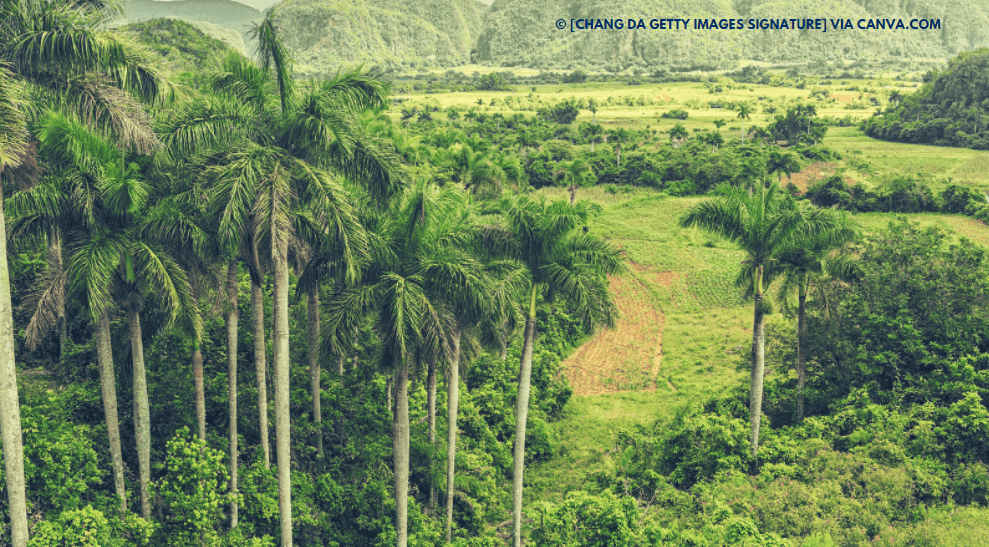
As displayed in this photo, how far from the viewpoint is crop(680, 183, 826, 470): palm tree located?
71.0ft

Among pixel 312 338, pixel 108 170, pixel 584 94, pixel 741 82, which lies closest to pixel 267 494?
pixel 312 338

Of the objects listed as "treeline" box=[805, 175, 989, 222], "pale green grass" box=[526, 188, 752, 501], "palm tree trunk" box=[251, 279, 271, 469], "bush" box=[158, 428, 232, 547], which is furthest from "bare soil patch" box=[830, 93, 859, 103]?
"bush" box=[158, 428, 232, 547]

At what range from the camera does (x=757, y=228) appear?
71.7 ft

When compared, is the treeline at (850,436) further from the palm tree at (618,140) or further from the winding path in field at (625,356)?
the palm tree at (618,140)

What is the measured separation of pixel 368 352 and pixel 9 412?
1172cm

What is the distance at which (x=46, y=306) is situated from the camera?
13844 millimetres

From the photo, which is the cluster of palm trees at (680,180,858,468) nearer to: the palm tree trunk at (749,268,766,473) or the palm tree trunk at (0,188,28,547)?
the palm tree trunk at (749,268,766,473)

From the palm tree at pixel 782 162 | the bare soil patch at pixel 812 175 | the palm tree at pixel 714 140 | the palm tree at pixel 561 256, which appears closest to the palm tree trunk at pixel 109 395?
the palm tree at pixel 561 256

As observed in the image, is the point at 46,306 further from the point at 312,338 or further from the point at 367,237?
the point at 312,338

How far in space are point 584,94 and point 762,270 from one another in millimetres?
147662

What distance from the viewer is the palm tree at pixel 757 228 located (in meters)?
21.6

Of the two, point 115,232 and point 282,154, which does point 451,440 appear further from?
point 115,232

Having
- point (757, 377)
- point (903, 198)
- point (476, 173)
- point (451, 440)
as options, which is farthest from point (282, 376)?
point (903, 198)

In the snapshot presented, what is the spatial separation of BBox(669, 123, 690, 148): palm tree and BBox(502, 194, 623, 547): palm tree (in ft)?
239
